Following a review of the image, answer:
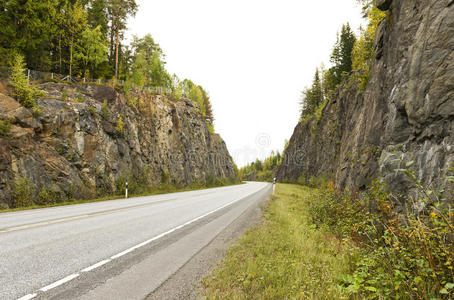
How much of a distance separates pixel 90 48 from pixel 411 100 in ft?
104

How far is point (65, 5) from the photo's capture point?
24047 mm

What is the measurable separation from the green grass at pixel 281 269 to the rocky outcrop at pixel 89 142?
43.4 feet

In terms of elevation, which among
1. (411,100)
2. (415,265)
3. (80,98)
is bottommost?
(415,265)

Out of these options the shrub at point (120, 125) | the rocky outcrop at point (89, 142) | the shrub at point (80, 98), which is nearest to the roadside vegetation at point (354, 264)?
the rocky outcrop at point (89, 142)

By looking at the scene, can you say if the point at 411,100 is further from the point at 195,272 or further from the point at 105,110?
the point at 105,110

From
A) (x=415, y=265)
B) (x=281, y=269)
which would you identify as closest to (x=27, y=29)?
(x=281, y=269)

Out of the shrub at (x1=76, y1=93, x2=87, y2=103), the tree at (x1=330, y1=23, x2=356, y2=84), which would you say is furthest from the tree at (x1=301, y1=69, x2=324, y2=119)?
the shrub at (x1=76, y1=93, x2=87, y2=103)

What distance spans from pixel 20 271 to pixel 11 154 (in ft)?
41.1

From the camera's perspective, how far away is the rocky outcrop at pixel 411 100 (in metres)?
4.46

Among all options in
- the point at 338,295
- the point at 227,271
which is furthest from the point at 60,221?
the point at 338,295

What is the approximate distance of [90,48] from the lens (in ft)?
82.3

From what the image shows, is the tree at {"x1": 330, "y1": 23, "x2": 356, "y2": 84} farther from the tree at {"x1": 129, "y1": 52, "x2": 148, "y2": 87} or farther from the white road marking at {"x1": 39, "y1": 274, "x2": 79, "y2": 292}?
the white road marking at {"x1": 39, "y1": 274, "x2": 79, "y2": 292}

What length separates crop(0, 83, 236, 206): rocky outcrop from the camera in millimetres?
12422

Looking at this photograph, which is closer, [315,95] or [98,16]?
[98,16]
